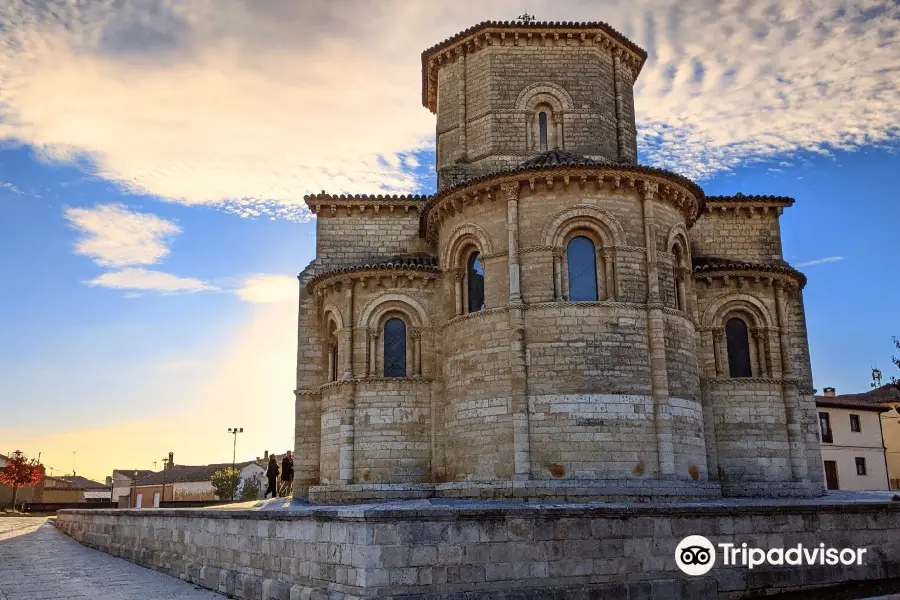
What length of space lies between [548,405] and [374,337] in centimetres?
576

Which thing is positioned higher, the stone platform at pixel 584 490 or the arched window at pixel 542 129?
the arched window at pixel 542 129

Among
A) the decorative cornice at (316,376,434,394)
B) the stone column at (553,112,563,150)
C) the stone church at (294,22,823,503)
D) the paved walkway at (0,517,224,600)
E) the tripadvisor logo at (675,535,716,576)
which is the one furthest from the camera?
the stone column at (553,112,563,150)

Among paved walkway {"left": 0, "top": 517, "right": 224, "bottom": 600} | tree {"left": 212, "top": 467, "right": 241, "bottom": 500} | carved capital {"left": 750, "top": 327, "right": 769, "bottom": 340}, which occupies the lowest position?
paved walkway {"left": 0, "top": 517, "right": 224, "bottom": 600}

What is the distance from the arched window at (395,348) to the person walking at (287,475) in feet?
18.1

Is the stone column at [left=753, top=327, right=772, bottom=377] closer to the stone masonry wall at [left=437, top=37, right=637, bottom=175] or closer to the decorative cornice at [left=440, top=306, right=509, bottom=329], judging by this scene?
the stone masonry wall at [left=437, top=37, right=637, bottom=175]

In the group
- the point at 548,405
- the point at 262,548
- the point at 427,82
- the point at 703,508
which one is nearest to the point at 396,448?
the point at 548,405

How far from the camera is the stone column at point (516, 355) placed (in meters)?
17.0

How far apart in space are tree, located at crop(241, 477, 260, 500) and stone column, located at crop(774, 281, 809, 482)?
4723 cm

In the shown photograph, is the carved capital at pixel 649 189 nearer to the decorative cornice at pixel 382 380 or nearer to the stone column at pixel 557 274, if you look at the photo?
the stone column at pixel 557 274

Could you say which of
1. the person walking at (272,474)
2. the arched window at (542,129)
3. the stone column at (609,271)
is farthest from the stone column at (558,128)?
the person walking at (272,474)

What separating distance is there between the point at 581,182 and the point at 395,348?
6683mm

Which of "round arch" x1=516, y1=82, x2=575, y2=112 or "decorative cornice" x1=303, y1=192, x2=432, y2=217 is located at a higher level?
"round arch" x1=516, y1=82, x2=575, y2=112

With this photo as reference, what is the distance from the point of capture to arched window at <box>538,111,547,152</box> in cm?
2288

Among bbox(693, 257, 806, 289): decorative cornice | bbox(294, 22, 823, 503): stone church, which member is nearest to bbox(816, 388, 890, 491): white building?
bbox(294, 22, 823, 503): stone church
